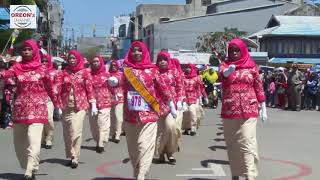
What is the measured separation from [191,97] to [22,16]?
8078 millimetres

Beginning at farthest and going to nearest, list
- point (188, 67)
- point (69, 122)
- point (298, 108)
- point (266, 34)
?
point (266, 34)
point (298, 108)
point (188, 67)
point (69, 122)

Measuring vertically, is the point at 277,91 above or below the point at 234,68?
below

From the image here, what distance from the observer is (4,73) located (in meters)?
8.71

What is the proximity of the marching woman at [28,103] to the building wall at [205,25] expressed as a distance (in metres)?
65.3

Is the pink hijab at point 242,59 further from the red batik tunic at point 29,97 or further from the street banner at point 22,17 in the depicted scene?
the street banner at point 22,17

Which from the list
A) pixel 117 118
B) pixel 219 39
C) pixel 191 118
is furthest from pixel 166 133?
pixel 219 39

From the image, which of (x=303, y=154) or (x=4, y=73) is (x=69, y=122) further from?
(x=303, y=154)

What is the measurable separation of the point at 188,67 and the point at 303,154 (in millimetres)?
4426

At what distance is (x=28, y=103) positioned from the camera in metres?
8.80

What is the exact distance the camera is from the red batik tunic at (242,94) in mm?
8273

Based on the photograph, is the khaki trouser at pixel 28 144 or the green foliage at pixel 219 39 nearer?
the khaki trouser at pixel 28 144

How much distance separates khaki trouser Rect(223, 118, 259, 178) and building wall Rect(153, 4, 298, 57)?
65.3 metres

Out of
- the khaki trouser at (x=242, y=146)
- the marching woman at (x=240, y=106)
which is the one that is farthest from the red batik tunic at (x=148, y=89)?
the khaki trouser at (x=242, y=146)

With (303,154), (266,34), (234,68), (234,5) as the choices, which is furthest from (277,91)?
(234,5)
